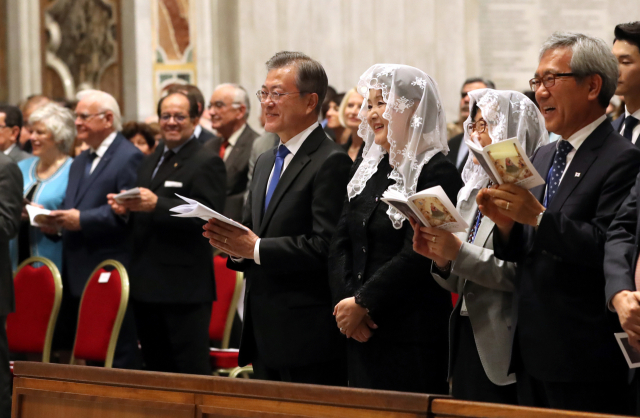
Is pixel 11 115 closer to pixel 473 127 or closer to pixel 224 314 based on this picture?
pixel 224 314

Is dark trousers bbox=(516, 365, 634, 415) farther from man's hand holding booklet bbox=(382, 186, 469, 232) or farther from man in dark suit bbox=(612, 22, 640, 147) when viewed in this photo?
man in dark suit bbox=(612, 22, 640, 147)

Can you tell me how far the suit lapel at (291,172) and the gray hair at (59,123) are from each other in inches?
108

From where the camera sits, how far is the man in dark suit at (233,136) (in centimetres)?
654

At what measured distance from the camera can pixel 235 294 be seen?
5.01m

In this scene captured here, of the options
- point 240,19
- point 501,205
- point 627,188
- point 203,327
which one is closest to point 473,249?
point 501,205

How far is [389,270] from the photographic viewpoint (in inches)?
123

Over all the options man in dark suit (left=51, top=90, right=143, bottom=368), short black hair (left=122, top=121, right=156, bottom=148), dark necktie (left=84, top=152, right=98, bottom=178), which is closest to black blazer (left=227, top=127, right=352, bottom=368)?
man in dark suit (left=51, top=90, right=143, bottom=368)

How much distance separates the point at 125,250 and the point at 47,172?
973 millimetres

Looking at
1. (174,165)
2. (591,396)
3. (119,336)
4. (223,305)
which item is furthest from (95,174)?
(591,396)

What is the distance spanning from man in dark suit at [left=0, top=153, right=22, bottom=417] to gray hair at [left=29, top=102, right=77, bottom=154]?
126 centimetres

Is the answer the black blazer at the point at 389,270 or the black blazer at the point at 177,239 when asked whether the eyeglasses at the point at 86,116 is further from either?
the black blazer at the point at 389,270

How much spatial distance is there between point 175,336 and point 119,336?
0.43m

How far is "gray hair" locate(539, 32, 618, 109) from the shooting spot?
2.86 metres

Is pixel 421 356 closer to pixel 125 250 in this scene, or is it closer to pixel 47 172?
pixel 125 250
